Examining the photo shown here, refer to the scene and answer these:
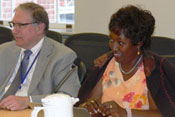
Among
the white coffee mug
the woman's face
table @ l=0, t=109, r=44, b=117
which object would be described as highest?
the woman's face

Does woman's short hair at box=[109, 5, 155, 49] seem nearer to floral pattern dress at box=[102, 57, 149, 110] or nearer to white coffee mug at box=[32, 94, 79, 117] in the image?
floral pattern dress at box=[102, 57, 149, 110]

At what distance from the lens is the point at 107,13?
3.74m

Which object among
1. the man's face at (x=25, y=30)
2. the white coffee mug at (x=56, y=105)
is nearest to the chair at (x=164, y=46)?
the man's face at (x=25, y=30)

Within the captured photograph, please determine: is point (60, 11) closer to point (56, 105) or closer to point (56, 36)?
point (56, 36)

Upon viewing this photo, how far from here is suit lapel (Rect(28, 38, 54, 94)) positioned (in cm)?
218

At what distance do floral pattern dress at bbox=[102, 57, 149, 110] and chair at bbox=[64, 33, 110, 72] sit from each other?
0.55 m

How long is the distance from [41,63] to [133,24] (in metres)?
0.73

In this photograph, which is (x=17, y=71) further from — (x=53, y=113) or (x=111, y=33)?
(x=53, y=113)

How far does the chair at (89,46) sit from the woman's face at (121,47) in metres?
0.72

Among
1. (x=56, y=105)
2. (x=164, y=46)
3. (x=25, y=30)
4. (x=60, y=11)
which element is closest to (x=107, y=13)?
(x=60, y=11)

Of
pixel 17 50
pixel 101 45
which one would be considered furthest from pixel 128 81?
pixel 17 50

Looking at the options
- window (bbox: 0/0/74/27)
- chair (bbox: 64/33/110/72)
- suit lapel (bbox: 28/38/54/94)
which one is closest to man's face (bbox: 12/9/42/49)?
suit lapel (bbox: 28/38/54/94)

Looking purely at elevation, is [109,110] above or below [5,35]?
below

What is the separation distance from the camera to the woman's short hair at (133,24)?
1.85 metres
